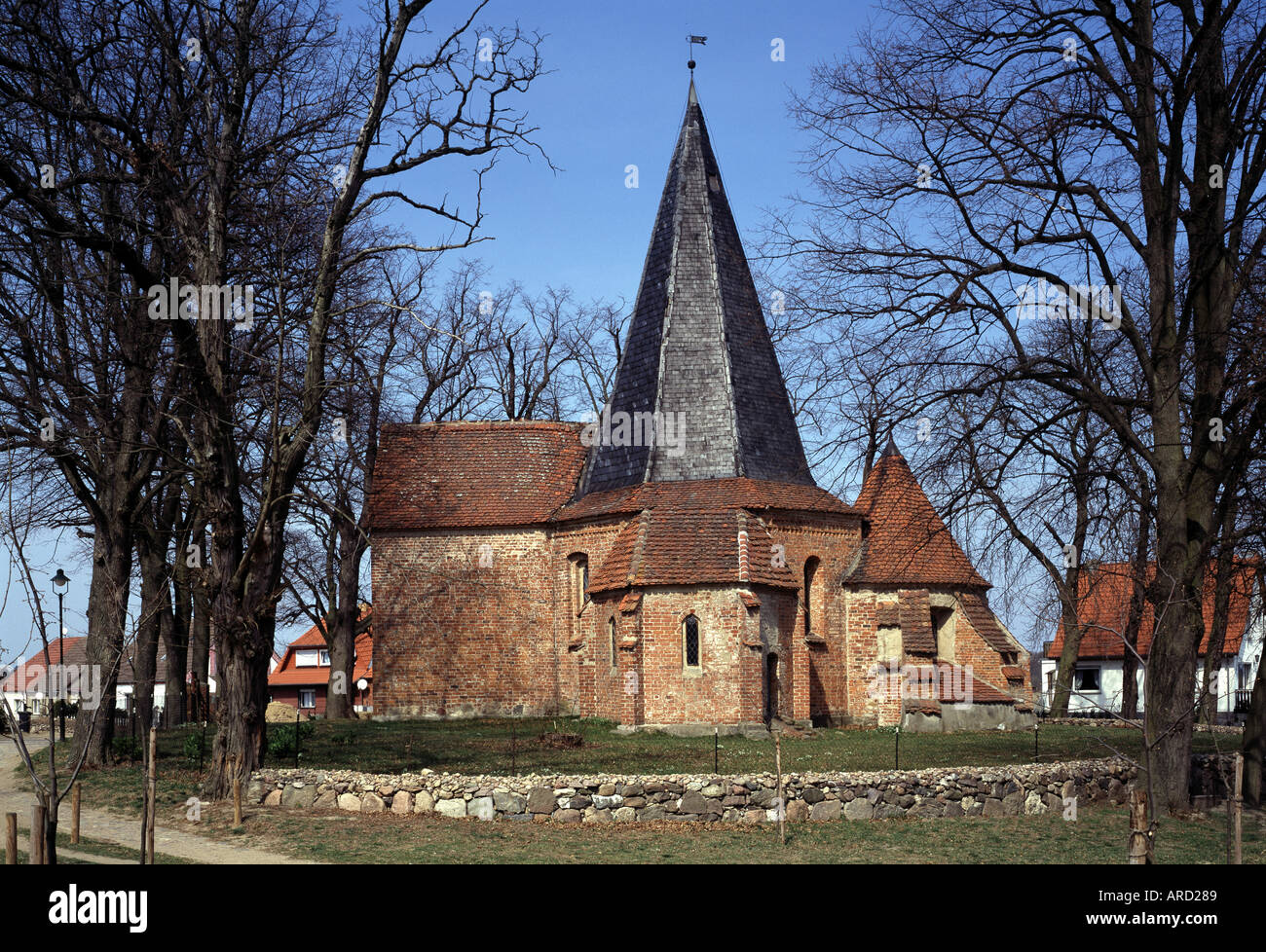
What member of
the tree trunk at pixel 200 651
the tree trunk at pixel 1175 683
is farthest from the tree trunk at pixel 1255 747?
the tree trunk at pixel 200 651

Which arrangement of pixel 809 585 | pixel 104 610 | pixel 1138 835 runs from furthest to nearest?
pixel 809 585 → pixel 104 610 → pixel 1138 835

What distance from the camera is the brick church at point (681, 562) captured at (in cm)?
2827

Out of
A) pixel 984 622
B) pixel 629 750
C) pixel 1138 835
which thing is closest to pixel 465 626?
pixel 629 750

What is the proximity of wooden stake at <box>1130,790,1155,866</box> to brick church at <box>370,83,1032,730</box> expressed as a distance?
18.5m

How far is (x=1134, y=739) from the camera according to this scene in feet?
90.5

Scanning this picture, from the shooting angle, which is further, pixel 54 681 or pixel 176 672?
pixel 176 672

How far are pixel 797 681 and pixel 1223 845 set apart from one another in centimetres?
1573

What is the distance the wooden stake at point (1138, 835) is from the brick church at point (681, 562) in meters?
18.5

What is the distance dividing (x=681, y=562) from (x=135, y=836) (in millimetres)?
15539

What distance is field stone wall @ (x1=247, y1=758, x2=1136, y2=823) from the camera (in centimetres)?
1548

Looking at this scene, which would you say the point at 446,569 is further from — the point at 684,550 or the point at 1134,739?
the point at 1134,739

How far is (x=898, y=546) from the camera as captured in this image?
31625mm

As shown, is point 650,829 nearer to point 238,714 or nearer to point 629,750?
point 238,714

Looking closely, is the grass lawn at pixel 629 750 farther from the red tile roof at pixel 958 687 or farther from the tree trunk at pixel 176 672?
the tree trunk at pixel 176 672
